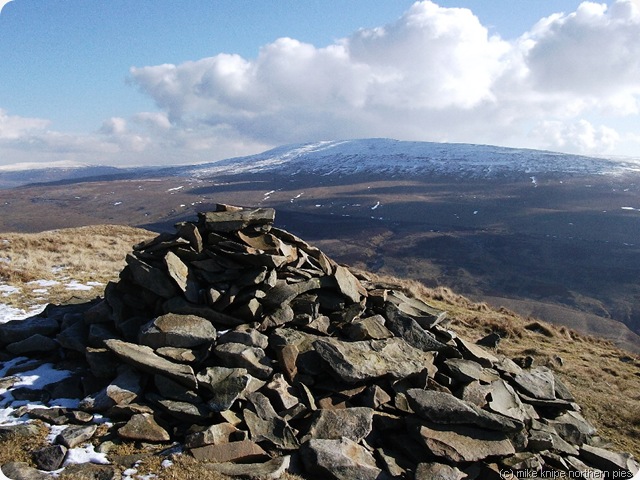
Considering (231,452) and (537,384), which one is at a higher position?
(231,452)

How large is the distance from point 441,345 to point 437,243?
10615cm

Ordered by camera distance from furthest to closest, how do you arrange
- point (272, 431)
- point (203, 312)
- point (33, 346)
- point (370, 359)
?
point (33, 346) → point (203, 312) → point (370, 359) → point (272, 431)

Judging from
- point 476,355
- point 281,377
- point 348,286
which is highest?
point 348,286

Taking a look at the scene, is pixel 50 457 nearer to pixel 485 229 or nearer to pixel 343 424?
pixel 343 424

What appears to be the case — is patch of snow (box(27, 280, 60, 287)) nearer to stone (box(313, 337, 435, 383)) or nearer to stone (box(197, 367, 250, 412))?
stone (box(197, 367, 250, 412))

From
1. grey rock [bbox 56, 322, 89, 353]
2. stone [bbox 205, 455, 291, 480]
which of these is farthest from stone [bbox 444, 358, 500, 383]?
grey rock [bbox 56, 322, 89, 353]

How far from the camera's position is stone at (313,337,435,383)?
947 centimetres

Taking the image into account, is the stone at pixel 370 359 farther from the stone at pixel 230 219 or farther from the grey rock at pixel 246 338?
the stone at pixel 230 219

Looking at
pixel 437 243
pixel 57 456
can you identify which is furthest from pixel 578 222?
pixel 57 456

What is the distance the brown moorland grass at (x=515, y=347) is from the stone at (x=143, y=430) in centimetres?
19

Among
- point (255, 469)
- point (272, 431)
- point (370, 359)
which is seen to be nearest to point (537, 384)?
point (370, 359)

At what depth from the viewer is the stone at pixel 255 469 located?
737cm

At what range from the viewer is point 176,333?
9.95 metres

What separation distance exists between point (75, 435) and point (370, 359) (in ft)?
19.5
